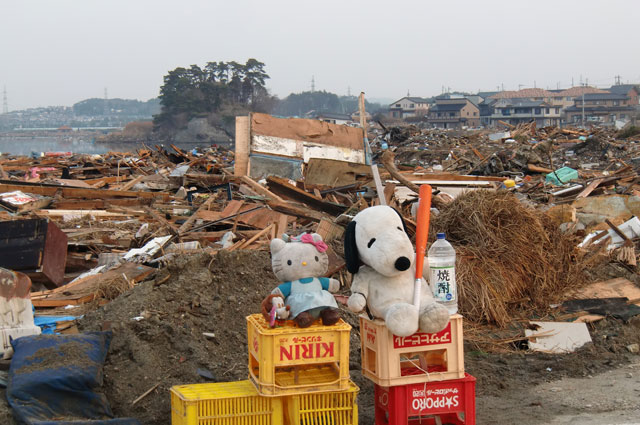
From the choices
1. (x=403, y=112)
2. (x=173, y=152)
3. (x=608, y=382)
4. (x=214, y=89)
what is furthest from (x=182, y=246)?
(x=403, y=112)

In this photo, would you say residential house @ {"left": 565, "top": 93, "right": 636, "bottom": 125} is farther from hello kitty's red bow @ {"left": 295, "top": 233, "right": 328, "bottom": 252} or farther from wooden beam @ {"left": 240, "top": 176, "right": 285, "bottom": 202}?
hello kitty's red bow @ {"left": 295, "top": 233, "right": 328, "bottom": 252}

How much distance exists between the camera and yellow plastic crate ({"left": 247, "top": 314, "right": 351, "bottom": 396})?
373 cm

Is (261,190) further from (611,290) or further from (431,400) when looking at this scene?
(431,400)

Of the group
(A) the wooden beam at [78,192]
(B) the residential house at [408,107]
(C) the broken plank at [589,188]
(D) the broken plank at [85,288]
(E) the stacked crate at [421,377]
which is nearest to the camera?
(E) the stacked crate at [421,377]

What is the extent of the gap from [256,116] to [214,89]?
69617 millimetres

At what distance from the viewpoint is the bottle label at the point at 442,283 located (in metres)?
4.51

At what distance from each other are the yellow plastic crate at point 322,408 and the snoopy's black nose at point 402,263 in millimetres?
754

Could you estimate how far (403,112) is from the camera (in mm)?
114875

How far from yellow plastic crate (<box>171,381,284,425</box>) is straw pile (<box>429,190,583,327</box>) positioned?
302 centimetres

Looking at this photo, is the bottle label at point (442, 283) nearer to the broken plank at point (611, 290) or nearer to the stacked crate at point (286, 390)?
the stacked crate at point (286, 390)

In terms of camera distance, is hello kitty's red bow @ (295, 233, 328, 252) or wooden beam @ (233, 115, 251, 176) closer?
hello kitty's red bow @ (295, 233, 328, 252)

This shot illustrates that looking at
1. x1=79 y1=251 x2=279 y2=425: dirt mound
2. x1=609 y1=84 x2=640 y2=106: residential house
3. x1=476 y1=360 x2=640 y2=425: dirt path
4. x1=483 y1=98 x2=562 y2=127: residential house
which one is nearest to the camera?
x1=476 y1=360 x2=640 y2=425: dirt path

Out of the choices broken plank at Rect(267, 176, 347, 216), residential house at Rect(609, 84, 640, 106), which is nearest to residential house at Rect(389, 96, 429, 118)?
residential house at Rect(609, 84, 640, 106)

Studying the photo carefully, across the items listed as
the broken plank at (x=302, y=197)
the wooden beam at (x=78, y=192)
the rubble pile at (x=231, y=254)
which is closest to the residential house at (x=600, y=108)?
the wooden beam at (x=78, y=192)
